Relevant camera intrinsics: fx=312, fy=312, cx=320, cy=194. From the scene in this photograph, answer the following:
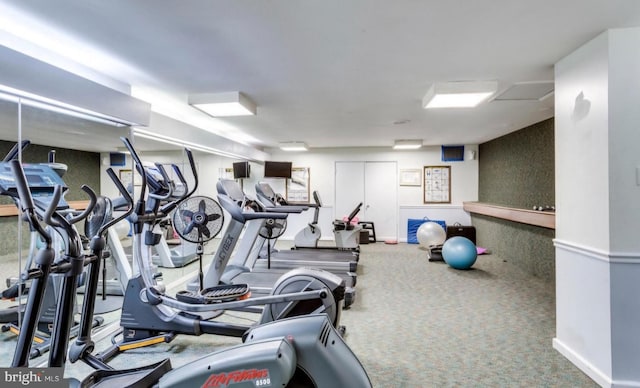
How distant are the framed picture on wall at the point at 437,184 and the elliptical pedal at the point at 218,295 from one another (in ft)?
19.7

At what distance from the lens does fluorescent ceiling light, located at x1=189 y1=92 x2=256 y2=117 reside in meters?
3.24

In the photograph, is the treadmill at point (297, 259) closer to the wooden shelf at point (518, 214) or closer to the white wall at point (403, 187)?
the white wall at point (403, 187)

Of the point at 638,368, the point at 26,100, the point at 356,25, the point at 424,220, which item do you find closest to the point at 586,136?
the point at 638,368

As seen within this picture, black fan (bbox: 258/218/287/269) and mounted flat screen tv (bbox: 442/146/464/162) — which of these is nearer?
black fan (bbox: 258/218/287/269)

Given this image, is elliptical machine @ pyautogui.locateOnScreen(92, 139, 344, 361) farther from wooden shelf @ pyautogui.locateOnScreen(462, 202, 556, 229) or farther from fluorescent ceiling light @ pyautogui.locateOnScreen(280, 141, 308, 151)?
fluorescent ceiling light @ pyautogui.locateOnScreen(280, 141, 308, 151)

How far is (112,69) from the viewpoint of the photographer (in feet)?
8.64

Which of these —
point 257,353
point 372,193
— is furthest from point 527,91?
point 372,193

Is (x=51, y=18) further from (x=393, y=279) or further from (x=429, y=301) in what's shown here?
(x=393, y=279)

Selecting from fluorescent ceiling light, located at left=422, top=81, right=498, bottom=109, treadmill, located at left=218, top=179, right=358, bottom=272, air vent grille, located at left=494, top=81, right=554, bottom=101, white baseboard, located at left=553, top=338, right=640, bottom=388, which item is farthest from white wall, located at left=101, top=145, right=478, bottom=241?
white baseboard, located at left=553, top=338, right=640, bottom=388

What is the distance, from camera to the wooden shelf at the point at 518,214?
13.1ft

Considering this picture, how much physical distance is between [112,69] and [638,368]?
14.4ft

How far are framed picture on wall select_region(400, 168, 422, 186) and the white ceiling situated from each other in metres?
3.91

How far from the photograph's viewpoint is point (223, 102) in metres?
3.27

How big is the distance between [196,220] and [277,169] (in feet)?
16.0
